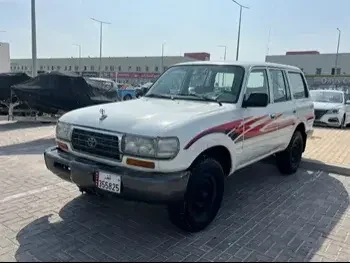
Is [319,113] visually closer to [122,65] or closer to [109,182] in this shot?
[109,182]

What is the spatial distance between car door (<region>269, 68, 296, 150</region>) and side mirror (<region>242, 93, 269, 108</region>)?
34.7 inches

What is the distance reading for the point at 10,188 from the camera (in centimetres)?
491

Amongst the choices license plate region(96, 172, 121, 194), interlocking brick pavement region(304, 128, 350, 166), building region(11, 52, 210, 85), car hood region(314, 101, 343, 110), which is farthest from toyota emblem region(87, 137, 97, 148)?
building region(11, 52, 210, 85)

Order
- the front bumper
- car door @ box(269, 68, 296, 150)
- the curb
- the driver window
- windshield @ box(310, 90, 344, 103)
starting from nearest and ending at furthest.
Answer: the front bumper
the driver window
car door @ box(269, 68, 296, 150)
the curb
windshield @ box(310, 90, 344, 103)

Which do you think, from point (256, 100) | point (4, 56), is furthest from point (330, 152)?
point (4, 56)

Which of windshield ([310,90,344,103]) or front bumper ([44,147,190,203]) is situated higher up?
windshield ([310,90,344,103])

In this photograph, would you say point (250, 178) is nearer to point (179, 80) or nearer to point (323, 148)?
point (179, 80)

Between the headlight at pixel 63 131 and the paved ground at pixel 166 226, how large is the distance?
95 centimetres

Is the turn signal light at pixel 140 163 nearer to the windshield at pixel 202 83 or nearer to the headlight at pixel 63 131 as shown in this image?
the headlight at pixel 63 131

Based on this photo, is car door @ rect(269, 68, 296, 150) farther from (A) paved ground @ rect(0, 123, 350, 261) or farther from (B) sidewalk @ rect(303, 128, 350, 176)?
(B) sidewalk @ rect(303, 128, 350, 176)

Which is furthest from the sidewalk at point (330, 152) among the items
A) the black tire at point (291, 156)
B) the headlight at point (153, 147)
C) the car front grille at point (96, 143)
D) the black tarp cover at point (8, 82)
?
the black tarp cover at point (8, 82)

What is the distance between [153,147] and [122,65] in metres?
80.7

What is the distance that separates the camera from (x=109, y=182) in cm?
330

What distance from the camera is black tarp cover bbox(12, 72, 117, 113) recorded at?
400 inches
